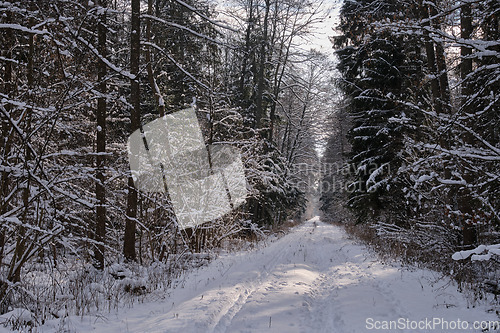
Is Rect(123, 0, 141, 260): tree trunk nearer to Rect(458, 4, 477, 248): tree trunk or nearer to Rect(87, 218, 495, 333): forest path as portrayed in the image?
Rect(87, 218, 495, 333): forest path

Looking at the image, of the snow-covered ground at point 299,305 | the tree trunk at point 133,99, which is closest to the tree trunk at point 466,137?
the snow-covered ground at point 299,305

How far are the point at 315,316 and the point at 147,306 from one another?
282cm

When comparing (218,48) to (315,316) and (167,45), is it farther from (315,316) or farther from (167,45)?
(315,316)

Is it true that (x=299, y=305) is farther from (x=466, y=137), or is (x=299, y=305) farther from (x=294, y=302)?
(x=466, y=137)

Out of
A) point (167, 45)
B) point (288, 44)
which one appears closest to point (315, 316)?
point (167, 45)

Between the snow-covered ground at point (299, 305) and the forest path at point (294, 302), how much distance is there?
0.01 m

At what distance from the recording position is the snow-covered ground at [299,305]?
165 inches

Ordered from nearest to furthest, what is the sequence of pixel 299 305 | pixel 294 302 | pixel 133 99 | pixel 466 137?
pixel 299 305 → pixel 294 302 → pixel 466 137 → pixel 133 99

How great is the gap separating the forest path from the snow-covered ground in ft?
0.04

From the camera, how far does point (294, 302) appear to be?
5.29m

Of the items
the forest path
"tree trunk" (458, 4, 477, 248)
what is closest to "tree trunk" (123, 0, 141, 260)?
the forest path

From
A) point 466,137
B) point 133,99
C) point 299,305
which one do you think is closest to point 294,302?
point 299,305

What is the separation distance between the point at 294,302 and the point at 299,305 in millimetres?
139

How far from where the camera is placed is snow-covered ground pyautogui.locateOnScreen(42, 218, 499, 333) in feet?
13.7
